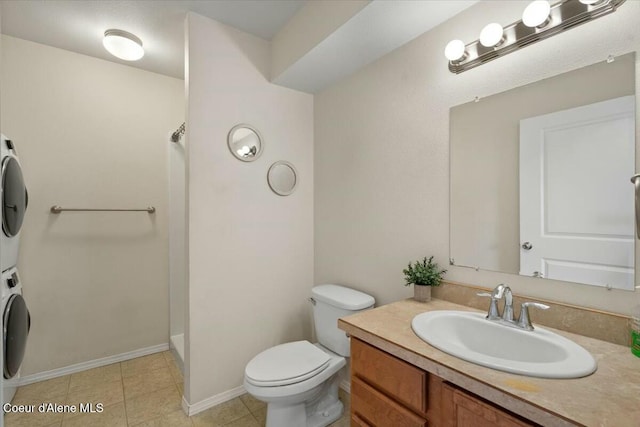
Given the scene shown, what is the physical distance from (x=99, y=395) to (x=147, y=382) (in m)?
0.29

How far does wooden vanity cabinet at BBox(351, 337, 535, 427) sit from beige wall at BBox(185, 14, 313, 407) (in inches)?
42.9

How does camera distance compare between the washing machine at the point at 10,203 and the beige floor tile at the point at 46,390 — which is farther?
the beige floor tile at the point at 46,390

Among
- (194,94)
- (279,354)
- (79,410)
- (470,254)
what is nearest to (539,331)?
(470,254)

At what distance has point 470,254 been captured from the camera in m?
1.41

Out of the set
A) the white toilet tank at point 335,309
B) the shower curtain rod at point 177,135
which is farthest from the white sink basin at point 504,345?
the shower curtain rod at point 177,135

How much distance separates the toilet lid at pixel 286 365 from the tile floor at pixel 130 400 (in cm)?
45

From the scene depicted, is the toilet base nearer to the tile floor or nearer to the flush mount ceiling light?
the tile floor

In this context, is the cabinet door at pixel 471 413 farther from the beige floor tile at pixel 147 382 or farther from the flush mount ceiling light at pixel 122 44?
the flush mount ceiling light at pixel 122 44

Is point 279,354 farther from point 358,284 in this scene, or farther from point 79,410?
point 79,410

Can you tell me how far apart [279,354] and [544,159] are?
163cm

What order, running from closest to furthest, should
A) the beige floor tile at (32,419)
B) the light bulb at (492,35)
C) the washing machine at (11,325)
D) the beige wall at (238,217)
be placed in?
1. the light bulb at (492,35)
2. the washing machine at (11,325)
3. the beige floor tile at (32,419)
4. the beige wall at (238,217)

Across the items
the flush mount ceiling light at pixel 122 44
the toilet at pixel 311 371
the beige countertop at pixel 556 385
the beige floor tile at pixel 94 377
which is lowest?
the beige floor tile at pixel 94 377

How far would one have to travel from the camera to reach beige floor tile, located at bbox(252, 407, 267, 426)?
1.75 meters

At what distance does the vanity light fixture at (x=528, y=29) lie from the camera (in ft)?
3.40
